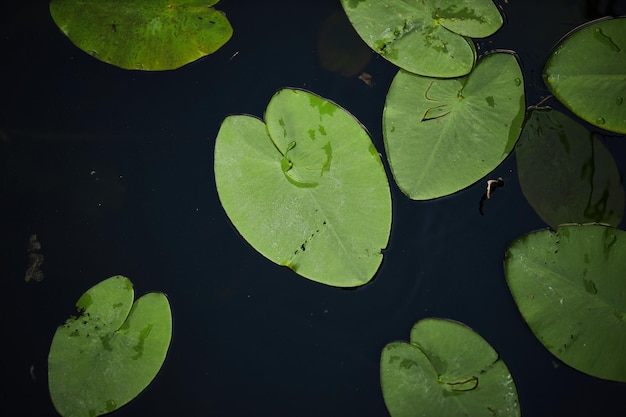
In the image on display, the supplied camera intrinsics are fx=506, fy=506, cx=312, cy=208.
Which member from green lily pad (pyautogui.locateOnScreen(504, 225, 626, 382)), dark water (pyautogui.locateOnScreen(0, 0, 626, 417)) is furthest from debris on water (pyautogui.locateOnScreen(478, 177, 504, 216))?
green lily pad (pyautogui.locateOnScreen(504, 225, 626, 382))

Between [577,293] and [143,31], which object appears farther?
[143,31]

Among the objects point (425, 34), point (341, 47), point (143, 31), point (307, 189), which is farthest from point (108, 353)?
point (425, 34)

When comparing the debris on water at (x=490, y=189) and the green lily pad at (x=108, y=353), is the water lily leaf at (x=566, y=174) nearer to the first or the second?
the debris on water at (x=490, y=189)

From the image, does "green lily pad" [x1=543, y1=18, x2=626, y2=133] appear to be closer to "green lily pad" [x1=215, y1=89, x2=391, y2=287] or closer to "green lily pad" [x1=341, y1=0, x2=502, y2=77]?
"green lily pad" [x1=341, y1=0, x2=502, y2=77]

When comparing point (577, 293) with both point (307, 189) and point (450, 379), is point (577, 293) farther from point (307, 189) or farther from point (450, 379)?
point (307, 189)

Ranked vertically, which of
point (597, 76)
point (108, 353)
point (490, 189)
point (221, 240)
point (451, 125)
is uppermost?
point (597, 76)

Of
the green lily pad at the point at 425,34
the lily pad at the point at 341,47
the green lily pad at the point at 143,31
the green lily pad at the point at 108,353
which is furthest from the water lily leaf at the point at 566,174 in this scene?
the green lily pad at the point at 108,353

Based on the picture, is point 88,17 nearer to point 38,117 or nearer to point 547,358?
point 38,117

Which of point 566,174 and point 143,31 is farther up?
point 143,31
